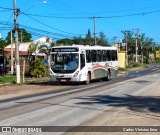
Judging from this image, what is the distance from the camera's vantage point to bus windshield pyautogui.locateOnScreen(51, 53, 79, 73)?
32.8 meters

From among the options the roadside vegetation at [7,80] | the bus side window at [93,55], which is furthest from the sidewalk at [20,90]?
the bus side window at [93,55]

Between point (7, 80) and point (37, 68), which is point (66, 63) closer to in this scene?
point (7, 80)

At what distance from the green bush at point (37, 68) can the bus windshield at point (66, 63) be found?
12.2 metres

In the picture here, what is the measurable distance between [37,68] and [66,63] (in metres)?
13.3

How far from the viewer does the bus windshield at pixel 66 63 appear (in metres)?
32.8

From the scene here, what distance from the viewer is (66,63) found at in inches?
1294

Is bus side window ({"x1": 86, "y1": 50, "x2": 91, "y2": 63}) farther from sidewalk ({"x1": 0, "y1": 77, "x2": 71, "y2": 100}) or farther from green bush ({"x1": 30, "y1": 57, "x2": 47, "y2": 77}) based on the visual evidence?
green bush ({"x1": 30, "y1": 57, "x2": 47, "y2": 77})

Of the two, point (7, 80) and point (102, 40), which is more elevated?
point (102, 40)

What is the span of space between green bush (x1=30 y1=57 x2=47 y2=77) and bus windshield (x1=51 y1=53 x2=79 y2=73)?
12199mm

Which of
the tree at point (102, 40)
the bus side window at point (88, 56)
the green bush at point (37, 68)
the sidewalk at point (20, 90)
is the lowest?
the sidewalk at point (20, 90)

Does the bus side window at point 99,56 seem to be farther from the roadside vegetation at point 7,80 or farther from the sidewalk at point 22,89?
the roadside vegetation at point 7,80

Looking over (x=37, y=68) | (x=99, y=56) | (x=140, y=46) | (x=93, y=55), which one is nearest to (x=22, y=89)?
(x=93, y=55)

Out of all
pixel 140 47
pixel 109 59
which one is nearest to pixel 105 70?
pixel 109 59

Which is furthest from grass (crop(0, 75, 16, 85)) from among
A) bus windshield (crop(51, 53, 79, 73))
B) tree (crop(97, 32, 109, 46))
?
tree (crop(97, 32, 109, 46))
